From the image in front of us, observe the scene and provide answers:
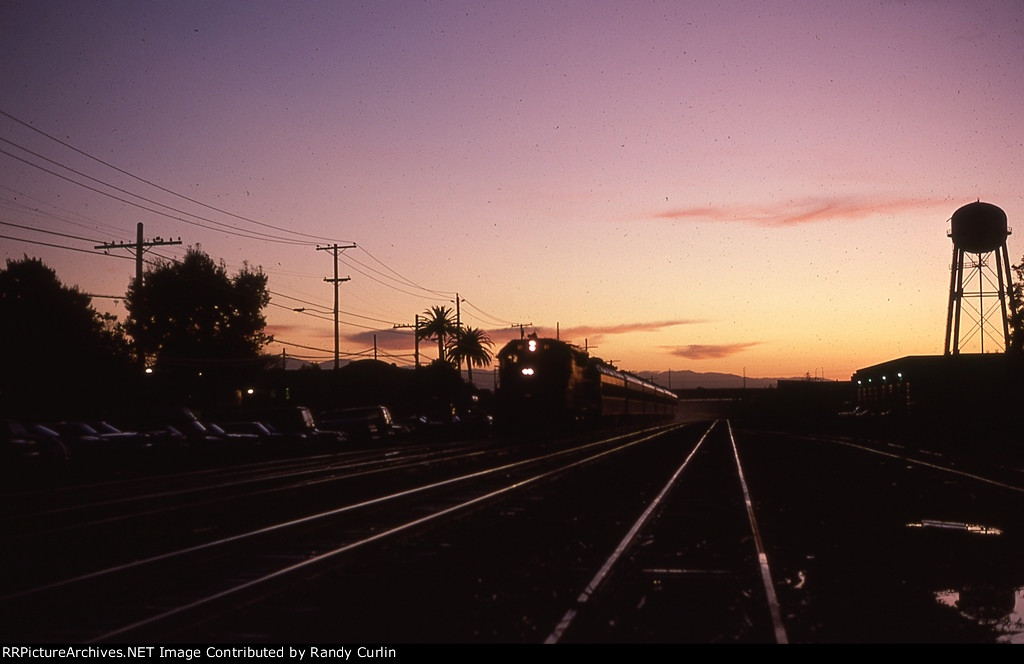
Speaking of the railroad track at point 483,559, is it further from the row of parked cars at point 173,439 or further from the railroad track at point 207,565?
the row of parked cars at point 173,439

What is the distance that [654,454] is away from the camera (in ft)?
133

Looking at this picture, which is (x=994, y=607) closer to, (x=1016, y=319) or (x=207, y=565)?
(x=207, y=565)

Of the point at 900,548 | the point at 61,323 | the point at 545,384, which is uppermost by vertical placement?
the point at 61,323

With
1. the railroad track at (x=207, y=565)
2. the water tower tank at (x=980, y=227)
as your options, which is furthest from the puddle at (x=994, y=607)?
the water tower tank at (x=980, y=227)

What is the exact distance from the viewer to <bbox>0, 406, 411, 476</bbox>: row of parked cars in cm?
3014

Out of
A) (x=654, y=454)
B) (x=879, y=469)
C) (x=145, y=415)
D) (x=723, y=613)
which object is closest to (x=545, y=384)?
(x=654, y=454)

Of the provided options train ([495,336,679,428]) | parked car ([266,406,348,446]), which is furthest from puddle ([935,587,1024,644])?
train ([495,336,679,428])

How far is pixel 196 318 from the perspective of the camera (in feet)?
252

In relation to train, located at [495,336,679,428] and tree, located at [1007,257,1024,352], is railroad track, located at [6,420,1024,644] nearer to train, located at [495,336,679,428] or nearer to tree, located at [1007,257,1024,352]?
train, located at [495,336,679,428]

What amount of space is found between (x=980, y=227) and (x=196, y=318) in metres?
54.5

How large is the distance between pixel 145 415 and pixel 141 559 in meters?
34.5

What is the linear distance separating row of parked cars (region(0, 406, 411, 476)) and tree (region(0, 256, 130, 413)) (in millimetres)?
13232

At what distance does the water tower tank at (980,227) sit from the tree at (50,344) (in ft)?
169

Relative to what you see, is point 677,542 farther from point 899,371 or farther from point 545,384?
point 899,371
